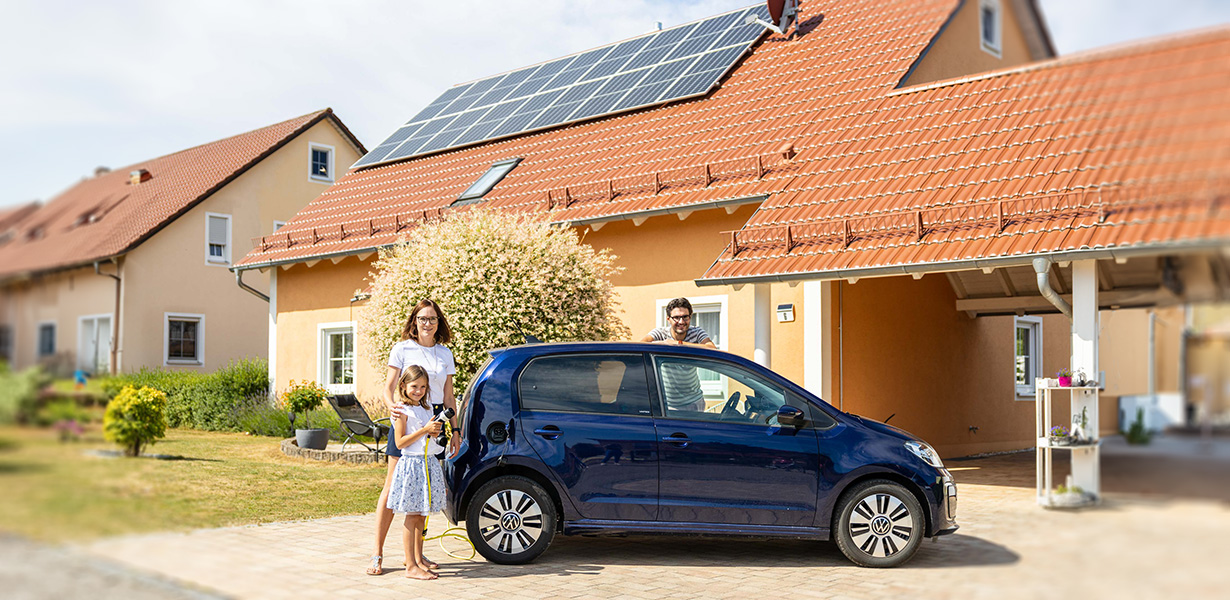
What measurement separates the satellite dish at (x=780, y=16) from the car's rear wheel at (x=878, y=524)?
10.2 m

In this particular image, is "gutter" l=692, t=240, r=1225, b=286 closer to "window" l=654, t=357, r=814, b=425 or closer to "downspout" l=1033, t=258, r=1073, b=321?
"downspout" l=1033, t=258, r=1073, b=321

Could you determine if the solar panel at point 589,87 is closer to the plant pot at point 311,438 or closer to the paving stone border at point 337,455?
the plant pot at point 311,438

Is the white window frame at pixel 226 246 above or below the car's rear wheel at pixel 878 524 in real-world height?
above

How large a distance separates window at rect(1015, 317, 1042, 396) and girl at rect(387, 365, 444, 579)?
36.6 feet

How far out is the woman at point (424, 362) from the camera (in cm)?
658

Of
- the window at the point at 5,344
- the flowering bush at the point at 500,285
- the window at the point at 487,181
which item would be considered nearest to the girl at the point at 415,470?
the flowering bush at the point at 500,285

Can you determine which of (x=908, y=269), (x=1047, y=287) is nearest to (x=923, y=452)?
(x=1047, y=287)

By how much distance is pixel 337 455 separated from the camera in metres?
13.1

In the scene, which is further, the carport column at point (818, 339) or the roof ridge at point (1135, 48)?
the carport column at point (818, 339)

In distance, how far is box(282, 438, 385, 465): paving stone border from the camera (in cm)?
1286

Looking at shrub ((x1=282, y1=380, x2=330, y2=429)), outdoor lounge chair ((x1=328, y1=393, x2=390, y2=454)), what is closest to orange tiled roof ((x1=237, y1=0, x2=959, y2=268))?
outdoor lounge chair ((x1=328, y1=393, x2=390, y2=454))

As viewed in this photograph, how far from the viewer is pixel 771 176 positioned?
1168 cm

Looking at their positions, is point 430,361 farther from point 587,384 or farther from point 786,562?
point 786,562

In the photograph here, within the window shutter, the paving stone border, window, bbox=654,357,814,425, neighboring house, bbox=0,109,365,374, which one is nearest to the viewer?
neighboring house, bbox=0,109,365,374
